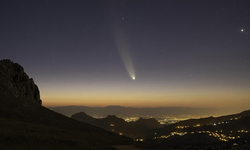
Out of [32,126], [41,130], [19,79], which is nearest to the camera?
[41,130]

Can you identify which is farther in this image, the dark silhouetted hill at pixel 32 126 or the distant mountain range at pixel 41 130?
the distant mountain range at pixel 41 130

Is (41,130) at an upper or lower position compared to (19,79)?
lower

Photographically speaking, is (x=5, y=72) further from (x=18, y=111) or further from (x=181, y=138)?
(x=181, y=138)

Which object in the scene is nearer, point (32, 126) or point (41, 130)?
point (41, 130)

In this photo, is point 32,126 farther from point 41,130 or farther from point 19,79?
point 19,79

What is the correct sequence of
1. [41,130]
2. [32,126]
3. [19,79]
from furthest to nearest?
[19,79] < [32,126] < [41,130]

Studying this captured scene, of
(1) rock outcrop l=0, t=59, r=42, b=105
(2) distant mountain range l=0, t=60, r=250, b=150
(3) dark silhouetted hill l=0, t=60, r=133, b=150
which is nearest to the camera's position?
(3) dark silhouetted hill l=0, t=60, r=133, b=150

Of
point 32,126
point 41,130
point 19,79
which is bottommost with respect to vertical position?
point 41,130

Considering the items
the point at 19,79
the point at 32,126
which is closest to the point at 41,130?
the point at 32,126

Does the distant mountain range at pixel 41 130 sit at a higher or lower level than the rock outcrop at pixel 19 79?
lower
